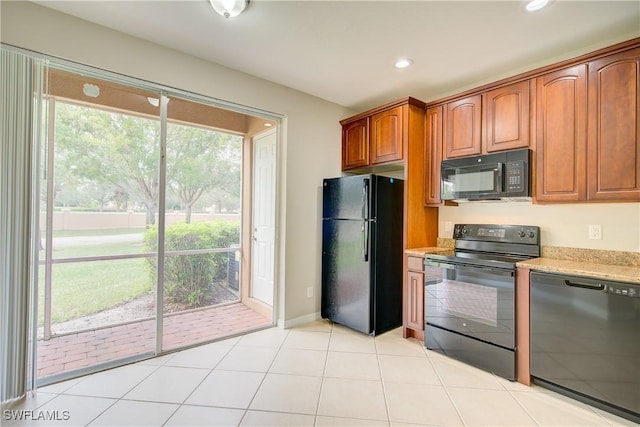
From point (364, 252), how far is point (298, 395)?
4.70 ft

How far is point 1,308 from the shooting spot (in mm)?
1839

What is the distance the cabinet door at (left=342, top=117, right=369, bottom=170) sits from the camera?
3.41 m

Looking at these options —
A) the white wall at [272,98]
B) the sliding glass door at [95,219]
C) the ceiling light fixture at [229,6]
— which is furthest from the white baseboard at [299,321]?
the ceiling light fixture at [229,6]

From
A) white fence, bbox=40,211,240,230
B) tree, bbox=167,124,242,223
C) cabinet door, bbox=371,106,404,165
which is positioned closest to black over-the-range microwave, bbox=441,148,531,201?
cabinet door, bbox=371,106,404,165

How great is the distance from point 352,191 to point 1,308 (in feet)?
9.14

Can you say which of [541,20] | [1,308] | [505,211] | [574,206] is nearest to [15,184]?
[1,308]

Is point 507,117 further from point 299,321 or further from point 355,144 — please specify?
point 299,321

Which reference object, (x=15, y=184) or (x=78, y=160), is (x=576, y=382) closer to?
(x=15, y=184)

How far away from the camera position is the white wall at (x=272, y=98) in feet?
6.56

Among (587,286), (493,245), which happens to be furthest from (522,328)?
(493,245)

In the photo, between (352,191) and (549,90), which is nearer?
(549,90)

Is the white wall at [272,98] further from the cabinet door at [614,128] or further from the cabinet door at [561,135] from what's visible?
the cabinet door at [614,128]

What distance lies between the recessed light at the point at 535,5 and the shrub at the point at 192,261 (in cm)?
332

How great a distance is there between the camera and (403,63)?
2607 mm
